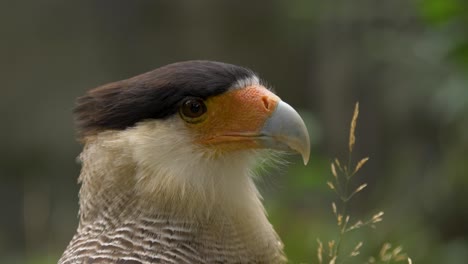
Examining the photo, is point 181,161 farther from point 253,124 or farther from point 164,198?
point 253,124

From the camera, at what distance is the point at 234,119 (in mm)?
3248

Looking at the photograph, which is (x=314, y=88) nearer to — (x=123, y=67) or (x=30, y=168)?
(x=123, y=67)

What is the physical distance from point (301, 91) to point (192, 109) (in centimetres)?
705

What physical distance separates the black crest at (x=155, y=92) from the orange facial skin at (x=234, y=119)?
50mm

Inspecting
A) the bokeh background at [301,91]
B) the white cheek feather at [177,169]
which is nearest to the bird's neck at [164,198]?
the white cheek feather at [177,169]

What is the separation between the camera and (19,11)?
972 centimetres

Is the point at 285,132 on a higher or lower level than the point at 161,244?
higher

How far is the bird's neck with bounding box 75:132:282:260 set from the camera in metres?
3.10

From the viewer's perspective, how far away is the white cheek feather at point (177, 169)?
3123 mm

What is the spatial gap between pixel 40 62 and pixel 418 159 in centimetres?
423

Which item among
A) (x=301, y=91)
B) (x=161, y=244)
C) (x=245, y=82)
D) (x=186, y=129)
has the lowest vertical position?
(x=301, y=91)

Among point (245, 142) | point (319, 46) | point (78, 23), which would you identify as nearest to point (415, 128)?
point (319, 46)

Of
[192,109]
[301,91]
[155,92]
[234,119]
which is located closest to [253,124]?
[234,119]

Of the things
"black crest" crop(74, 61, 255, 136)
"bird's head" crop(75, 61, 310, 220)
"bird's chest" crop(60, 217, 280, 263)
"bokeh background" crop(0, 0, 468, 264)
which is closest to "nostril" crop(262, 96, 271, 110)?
"bird's head" crop(75, 61, 310, 220)
